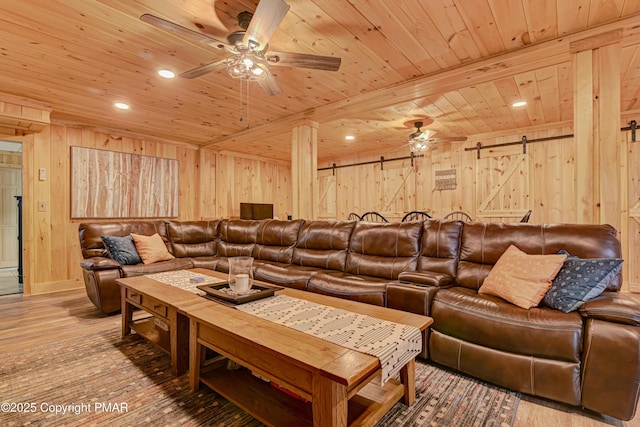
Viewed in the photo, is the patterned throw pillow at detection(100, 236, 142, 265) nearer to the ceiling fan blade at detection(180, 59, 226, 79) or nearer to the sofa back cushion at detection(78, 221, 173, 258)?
the sofa back cushion at detection(78, 221, 173, 258)

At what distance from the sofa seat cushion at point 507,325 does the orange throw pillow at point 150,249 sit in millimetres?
3350

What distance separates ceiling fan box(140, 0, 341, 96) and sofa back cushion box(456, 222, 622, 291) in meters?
1.82

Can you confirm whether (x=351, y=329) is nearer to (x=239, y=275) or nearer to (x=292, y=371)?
(x=292, y=371)

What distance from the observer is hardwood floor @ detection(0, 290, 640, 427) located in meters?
1.56

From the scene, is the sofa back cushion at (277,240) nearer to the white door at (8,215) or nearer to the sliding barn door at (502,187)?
the sliding barn door at (502,187)

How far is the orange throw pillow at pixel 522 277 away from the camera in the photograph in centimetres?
186

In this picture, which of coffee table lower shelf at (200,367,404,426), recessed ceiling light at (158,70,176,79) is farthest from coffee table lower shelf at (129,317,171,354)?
recessed ceiling light at (158,70,176,79)

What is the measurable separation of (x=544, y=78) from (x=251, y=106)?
3.46 metres

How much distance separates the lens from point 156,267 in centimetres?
356

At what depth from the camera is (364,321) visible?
1.52m

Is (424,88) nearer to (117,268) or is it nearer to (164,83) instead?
(164,83)

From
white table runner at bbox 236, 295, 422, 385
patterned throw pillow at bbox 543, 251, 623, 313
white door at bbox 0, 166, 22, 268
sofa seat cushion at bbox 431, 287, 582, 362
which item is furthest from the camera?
white door at bbox 0, 166, 22, 268

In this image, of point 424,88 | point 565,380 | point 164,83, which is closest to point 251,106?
point 164,83

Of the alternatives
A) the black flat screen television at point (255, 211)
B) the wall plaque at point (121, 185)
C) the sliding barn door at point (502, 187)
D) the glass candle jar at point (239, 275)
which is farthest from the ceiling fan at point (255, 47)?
the black flat screen television at point (255, 211)
